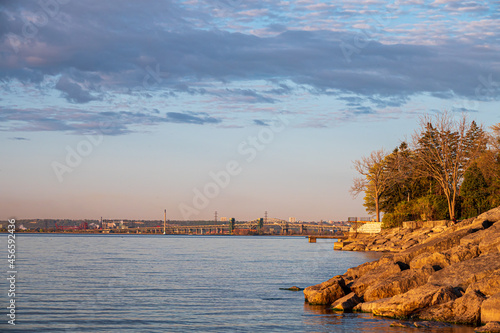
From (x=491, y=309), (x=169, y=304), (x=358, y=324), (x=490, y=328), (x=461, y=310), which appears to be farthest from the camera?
(x=169, y=304)

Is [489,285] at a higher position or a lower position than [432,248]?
lower

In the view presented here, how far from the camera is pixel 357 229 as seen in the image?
321ft

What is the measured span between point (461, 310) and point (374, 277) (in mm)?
6153

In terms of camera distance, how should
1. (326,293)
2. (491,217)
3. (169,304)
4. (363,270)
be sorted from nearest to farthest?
(326,293)
(169,304)
(363,270)
(491,217)

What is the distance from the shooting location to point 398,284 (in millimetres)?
23547

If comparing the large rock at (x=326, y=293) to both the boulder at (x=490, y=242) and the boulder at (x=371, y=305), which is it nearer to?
the boulder at (x=371, y=305)

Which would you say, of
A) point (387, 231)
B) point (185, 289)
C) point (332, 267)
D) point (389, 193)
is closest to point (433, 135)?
point (387, 231)

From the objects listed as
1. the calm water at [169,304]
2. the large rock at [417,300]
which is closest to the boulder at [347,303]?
the calm water at [169,304]

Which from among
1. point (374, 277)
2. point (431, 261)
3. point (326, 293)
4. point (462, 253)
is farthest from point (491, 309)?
point (326, 293)

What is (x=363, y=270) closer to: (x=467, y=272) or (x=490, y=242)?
(x=490, y=242)

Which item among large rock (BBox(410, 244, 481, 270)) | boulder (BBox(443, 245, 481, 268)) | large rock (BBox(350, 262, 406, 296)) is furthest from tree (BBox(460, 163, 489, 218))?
large rock (BBox(350, 262, 406, 296))

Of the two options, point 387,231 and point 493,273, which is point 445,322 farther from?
point 387,231

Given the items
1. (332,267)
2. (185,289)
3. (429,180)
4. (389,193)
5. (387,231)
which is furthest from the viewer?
(389,193)

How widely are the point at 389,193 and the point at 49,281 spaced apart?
70.0 meters
